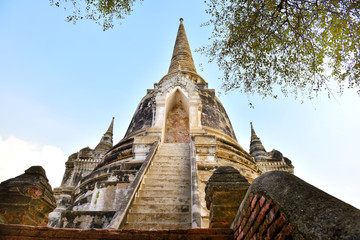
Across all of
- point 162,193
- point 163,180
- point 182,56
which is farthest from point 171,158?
point 182,56

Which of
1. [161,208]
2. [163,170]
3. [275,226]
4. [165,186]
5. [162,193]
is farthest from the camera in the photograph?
[163,170]

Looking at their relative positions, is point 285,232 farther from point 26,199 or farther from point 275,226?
point 26,199

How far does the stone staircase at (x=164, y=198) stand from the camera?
3814 mm

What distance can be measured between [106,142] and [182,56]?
7.31 metres

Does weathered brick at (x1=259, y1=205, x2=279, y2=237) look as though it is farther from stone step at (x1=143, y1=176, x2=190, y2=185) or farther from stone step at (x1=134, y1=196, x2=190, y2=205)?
stone step at (x1=143, y1=176, x2=190, y2=185)

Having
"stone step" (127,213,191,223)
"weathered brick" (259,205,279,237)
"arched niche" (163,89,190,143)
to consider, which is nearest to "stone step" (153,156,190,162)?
"stone step" (127,213,191,223)

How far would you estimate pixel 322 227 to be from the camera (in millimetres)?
1117

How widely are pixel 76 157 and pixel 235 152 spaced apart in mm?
8816

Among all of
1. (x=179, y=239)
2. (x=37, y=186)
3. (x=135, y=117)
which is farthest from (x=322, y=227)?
(x=135, y=117)

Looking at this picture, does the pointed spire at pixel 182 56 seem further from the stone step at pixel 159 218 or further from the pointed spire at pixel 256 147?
the stone step at pixel 159 218

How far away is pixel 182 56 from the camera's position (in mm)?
16109

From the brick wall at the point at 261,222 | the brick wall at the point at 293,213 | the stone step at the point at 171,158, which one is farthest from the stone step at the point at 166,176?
the brick wall at the point at 293,213

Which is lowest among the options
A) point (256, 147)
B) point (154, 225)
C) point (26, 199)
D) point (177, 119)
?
point (154, 225)

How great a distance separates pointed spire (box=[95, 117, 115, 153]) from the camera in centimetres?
1450
